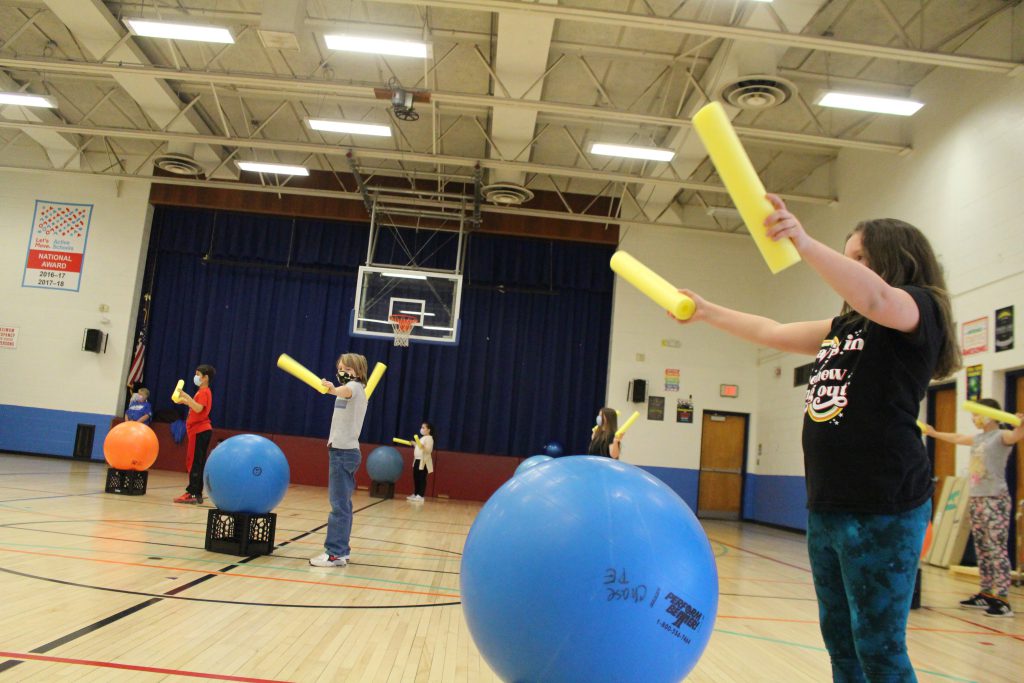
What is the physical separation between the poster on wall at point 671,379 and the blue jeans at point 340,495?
1134cm

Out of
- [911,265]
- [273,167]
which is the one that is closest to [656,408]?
[273,167]

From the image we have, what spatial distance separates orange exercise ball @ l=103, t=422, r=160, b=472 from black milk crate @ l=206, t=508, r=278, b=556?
3661 mm

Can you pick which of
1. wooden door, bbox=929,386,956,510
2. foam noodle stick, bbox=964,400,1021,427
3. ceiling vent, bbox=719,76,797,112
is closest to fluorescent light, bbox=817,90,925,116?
ceiling vent, bbox=719,76,797,112

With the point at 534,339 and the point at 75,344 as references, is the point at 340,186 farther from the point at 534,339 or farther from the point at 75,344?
the point at 75,344

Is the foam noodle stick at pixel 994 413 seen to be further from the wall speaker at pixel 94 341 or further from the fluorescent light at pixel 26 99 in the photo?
the wall speaker at pixel 94 341

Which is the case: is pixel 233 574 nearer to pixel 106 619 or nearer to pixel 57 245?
pixel 106 619

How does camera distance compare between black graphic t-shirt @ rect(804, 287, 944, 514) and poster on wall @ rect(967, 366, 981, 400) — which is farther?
poster on wall @ rect(967, 366, 981, 400)

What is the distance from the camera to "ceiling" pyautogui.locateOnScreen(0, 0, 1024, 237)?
935cm

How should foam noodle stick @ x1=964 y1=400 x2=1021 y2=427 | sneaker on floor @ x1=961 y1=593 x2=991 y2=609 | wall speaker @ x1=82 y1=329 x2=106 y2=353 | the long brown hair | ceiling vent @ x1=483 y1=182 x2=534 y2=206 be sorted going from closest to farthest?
1. the long brown hair
2. foam noodle stick @ x1=964 y1=400 x2=1021 y2=427
3. sneaker on floor @ x1=961 y1=593 x2=991 y2=609
4. ceiling vent @ x1=483 y1=182 x2=534 y2=206
5. wall speaker @ x1=82 y1=329 x2=106 y2=353

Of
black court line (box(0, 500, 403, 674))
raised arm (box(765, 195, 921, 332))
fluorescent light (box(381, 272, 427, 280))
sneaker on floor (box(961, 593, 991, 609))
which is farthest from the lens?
fluorescent light (box(381, 272, 427, 280))

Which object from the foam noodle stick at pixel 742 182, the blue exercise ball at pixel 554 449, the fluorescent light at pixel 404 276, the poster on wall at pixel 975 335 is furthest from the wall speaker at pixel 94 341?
the foam noodle stick at pixel 742 182

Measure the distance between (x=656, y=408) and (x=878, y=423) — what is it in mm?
14296

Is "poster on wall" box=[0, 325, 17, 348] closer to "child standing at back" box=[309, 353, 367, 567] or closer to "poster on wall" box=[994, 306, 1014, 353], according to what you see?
"child standing at back" box=[309, 353, 367, 567]

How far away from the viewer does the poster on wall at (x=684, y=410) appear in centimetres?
1588
